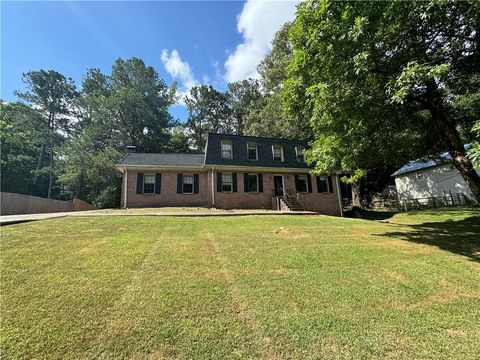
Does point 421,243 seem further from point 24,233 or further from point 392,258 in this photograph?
point 24,233

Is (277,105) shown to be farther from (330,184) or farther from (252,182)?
(252,182)

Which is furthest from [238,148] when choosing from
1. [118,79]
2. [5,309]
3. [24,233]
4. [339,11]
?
[118,79]

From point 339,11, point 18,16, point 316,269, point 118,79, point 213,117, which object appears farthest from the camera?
point 213,117

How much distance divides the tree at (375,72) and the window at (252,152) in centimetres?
943

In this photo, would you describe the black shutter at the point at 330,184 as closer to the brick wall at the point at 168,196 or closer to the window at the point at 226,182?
the window at the point at 226,182

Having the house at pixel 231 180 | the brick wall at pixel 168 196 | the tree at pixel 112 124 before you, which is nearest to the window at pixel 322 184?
the house at pixel 231 180

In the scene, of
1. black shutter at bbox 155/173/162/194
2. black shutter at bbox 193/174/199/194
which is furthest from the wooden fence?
black shutter at bbox 193/174/199/194

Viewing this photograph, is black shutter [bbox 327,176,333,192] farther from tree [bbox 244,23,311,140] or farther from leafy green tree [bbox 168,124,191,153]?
leafy green tree [bbox 168,124,191,153]

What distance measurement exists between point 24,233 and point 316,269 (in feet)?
25.0

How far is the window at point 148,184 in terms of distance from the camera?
54.1 ft

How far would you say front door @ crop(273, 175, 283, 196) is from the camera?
57.5ft

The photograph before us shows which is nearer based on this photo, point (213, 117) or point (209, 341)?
point (209, 341)

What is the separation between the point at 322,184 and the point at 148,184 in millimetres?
13204

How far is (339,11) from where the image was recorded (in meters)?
6.36
